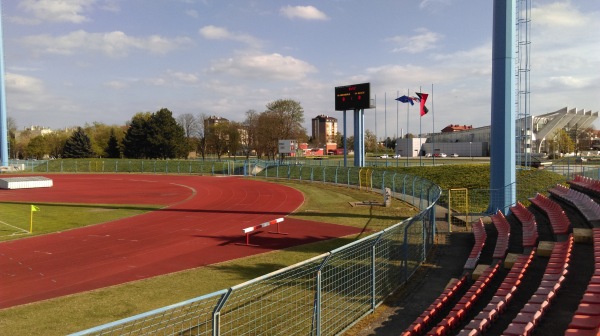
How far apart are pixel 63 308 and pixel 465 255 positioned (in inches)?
446

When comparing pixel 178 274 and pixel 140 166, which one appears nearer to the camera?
pixel 178 274

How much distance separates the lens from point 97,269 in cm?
1288

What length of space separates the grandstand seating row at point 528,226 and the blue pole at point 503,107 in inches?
122

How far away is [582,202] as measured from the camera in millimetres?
14586

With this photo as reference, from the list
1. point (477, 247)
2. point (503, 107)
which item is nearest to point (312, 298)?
point (477, 247)

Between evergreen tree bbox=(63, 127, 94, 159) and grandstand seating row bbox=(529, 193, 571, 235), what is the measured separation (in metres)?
86.3

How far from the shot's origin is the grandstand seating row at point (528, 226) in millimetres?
11491

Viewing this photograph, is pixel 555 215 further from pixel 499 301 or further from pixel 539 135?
pixel 539 135

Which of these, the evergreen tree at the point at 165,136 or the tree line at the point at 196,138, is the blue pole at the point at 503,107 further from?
the evergreen tree at the point at 165,136

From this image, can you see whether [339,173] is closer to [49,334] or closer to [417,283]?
[417,283]

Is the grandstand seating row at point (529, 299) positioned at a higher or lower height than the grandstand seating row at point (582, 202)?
lower

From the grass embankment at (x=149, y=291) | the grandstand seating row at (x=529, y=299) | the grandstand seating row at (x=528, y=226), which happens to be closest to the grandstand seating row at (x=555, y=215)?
the grandstand seating row at (x=529, y=299)

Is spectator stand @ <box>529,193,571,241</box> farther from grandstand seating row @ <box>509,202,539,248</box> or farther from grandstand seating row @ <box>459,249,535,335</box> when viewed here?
grandstand seating row @ <box>459,249,535,335</box>

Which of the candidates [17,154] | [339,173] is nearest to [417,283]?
[339,173]
